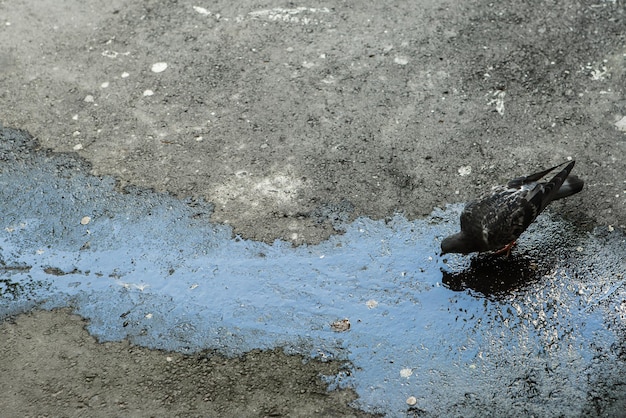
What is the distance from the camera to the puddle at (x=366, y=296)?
3.92 metres

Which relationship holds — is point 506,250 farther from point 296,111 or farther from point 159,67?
point 159,67

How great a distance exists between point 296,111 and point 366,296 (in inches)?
75.3

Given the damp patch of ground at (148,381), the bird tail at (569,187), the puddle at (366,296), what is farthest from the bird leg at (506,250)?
the damp patch of ground at (148,381)

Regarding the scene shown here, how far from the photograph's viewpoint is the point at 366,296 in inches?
172

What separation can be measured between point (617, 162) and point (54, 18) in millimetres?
5258

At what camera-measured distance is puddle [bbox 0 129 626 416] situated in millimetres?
3916

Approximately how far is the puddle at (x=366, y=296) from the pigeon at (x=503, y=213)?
0.23 m

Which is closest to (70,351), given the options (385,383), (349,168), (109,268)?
(109,268)

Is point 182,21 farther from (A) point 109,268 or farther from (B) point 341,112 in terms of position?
(A) point 109,268

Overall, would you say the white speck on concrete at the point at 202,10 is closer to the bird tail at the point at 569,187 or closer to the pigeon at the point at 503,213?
the pigeon at the point at 503,213

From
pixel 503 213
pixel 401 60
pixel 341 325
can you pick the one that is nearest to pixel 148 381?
pixel 341 325

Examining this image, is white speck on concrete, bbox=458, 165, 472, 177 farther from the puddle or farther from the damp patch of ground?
the damp patch of ground

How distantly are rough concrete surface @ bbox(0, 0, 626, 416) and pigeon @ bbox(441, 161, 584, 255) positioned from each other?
46 centimetres

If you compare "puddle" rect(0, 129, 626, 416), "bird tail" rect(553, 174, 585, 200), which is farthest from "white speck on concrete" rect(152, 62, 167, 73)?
"bird tail" rect(553, 174, 585, 200)
